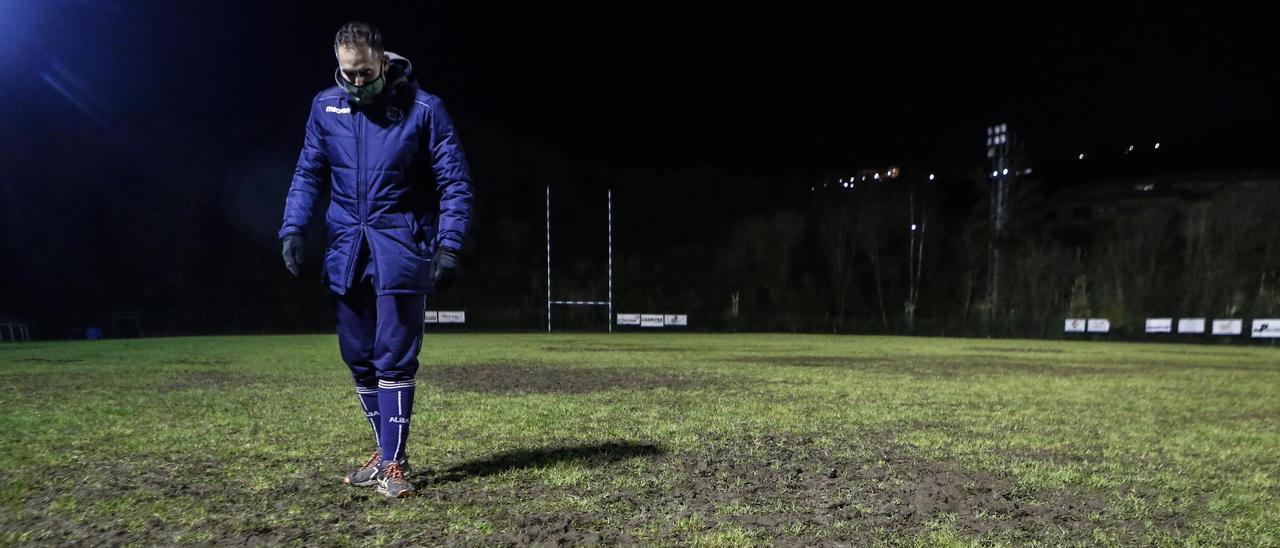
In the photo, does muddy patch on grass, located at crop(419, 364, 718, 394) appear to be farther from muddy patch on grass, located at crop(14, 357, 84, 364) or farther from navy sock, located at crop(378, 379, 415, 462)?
muddy patch on grass, located at crop(14, 357, 84, 364)

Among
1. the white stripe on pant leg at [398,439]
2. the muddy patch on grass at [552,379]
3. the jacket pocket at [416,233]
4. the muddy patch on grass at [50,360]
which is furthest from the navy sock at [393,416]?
the muddy patch on grass at [50,360]

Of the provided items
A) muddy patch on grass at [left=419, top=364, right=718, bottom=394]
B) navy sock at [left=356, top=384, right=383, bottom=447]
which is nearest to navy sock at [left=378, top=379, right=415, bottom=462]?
navy sock at [left=356, top=384, right=383, bottom=447]

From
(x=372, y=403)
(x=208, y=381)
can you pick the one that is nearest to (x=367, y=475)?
(x=372, y=403)

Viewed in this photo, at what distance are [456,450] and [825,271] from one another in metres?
47.6

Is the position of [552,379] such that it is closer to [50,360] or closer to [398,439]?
[398,439]

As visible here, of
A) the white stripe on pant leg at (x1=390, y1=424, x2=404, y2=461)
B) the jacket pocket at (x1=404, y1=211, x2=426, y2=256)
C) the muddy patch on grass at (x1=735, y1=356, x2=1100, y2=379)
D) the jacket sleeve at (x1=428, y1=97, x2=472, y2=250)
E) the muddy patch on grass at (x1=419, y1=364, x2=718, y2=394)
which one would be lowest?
the muddy patch on grass at (x1=735, y1=356, x2=1100, y2=379)

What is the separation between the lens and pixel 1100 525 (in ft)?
9.69

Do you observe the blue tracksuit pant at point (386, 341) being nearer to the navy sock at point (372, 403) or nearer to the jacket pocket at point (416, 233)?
the navy sock at point (372, 403)

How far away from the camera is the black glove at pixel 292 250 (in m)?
3.51

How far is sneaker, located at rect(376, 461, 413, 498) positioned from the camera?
127 inches

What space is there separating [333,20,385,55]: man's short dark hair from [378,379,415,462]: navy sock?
1.57 meters

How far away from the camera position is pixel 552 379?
9.48 m

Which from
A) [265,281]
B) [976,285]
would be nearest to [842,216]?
[976,285]

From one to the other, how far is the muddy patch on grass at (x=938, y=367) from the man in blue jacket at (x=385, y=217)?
28.8ft
